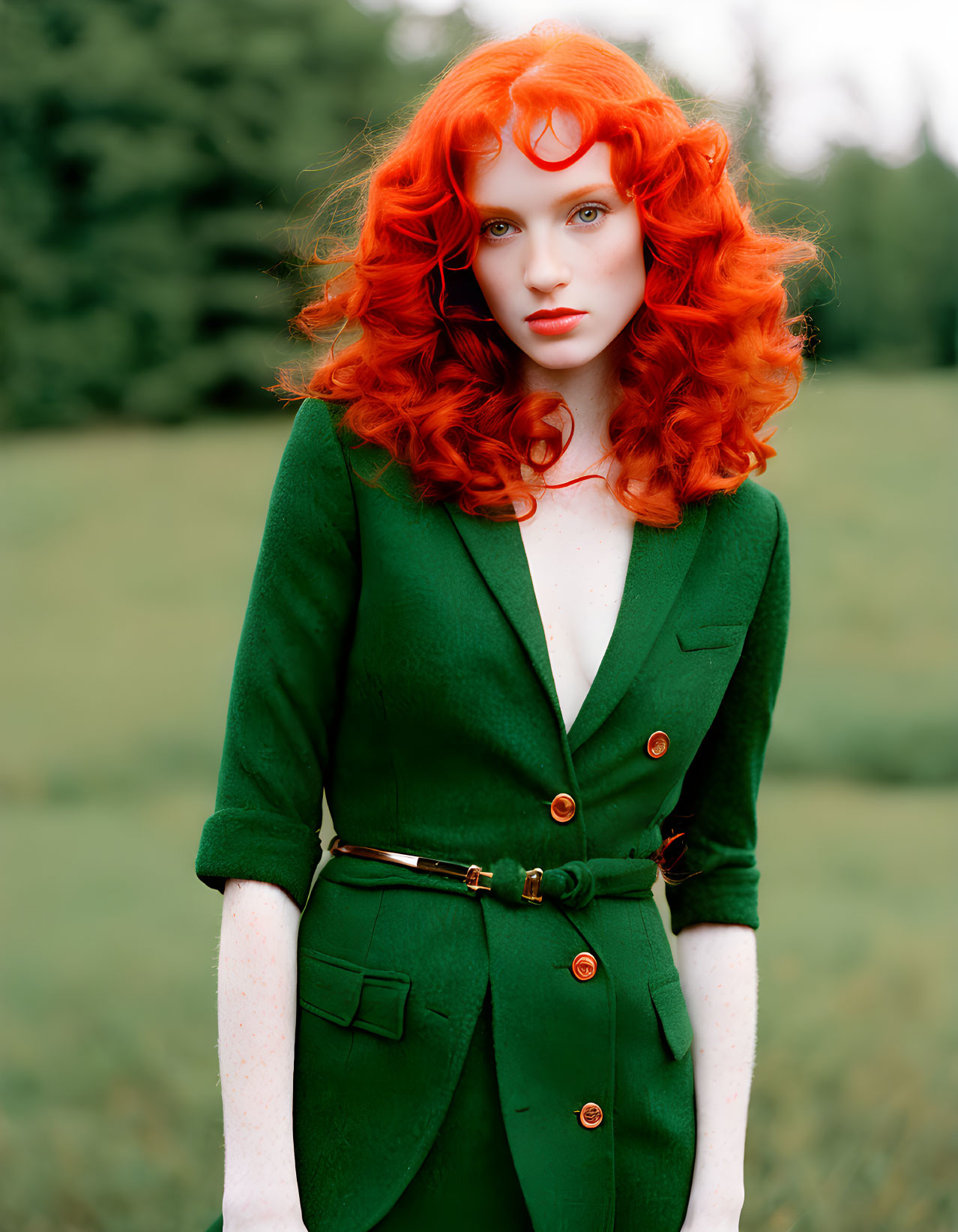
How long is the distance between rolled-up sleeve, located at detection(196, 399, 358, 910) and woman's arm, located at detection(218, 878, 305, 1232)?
0.04m

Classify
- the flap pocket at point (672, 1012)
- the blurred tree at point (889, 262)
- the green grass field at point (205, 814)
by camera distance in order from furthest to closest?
the blurred tree at point (889, 262), the green grass field at point (205, 814), the flap pocket at point (672, 1012)

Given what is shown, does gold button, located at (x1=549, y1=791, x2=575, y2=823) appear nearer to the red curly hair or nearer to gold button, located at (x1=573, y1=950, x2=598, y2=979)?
gold button, located at (x1=573, y1=950, x2=598, y2=979)

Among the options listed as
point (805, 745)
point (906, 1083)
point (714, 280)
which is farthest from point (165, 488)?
point (714, 280)

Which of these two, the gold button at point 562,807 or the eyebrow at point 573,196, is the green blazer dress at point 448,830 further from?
the eyebrow at point 573,196

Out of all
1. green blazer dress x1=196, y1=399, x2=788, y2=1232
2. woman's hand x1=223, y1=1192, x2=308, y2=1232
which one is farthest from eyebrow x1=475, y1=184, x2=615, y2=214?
woman's hand x1=223, y1=1192, x2=308, y2=1232

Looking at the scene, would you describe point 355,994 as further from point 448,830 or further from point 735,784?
point 735,784

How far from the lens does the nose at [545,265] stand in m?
1.29

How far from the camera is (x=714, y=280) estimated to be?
144 cm

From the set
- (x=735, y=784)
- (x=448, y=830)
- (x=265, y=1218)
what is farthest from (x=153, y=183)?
(x=265, y=1218)

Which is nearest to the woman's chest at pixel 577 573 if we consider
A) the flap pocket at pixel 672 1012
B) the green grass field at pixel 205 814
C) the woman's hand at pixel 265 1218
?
the flap pocket at pixel 672 1012

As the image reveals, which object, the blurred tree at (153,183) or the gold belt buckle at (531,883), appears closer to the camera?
the gold belt buckle at (531,883)

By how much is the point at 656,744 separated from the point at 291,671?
38cm

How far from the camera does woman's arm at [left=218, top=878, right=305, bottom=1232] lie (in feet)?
3.96

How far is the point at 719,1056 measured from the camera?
→ 1.40 metres
